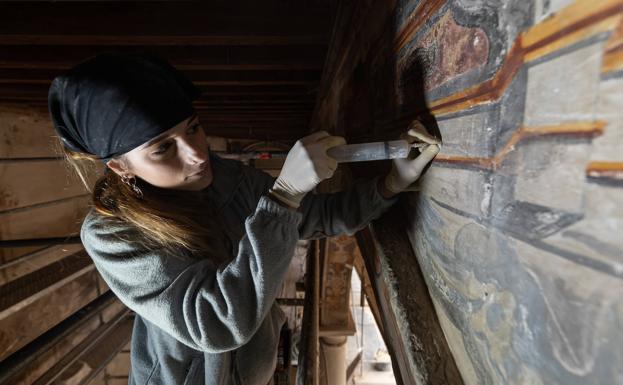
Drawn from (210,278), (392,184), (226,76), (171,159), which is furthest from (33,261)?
(392,184)

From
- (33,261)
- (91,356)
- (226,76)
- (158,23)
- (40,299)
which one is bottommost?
(91,356)

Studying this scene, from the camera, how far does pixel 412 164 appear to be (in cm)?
70

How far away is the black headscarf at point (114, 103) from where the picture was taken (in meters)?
0.74

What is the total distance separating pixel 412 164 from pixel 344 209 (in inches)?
12.7

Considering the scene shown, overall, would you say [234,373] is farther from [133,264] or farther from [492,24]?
[492,24]

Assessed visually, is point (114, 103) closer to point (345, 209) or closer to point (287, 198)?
point (287, 198)

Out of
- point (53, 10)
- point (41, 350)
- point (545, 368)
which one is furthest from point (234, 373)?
point (53, 10)

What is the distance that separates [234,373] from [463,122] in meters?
0.99

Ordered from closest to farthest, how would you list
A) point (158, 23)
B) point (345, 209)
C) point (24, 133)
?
point (345, 209)
point (158, 23)
point (24, 133)

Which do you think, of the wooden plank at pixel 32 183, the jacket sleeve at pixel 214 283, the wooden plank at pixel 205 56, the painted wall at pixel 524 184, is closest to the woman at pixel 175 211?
the jacket sleeve at pixel 214 283

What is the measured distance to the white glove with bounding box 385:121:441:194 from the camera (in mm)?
621

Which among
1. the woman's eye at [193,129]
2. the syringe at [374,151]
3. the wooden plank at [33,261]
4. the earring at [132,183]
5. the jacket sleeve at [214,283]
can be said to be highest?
the woman's eye at [193,129]

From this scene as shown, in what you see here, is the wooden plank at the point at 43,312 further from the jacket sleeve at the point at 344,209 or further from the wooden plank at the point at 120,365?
the jacket sleeve at the point at 344,209

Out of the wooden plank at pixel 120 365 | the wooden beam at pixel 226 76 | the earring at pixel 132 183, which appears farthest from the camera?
the wooden plank at pixel 120 365
